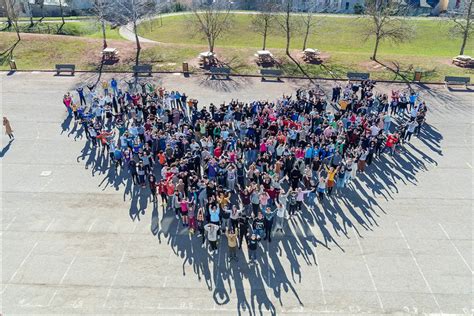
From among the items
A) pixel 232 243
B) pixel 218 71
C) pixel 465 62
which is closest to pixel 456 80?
pixel 465 62

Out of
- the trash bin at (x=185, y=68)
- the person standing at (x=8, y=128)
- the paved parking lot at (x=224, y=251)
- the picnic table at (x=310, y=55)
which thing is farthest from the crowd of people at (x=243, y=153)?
the picnic table at (x=310, y=55)

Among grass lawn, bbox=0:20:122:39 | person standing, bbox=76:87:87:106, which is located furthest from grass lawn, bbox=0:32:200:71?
grass lawn, bbox=0:20:122:39

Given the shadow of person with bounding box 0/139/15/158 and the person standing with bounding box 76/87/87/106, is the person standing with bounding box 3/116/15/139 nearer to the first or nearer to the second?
the shadow of person with bounding box 0/139/15/158

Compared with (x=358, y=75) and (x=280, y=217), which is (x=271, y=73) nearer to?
(x=358, y=75)

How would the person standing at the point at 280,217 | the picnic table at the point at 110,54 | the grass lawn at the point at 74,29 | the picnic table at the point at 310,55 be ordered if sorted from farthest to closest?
1. the grass lawn at the point at 74,29
2. the picnic table at the point at 310,55
3. the picnic table at the point at 110,54
4. the person standing at the point at 280,217

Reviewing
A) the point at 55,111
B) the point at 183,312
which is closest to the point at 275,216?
the point at 183,312

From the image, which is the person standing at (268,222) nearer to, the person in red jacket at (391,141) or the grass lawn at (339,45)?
the person in red jacket at (391,141)
